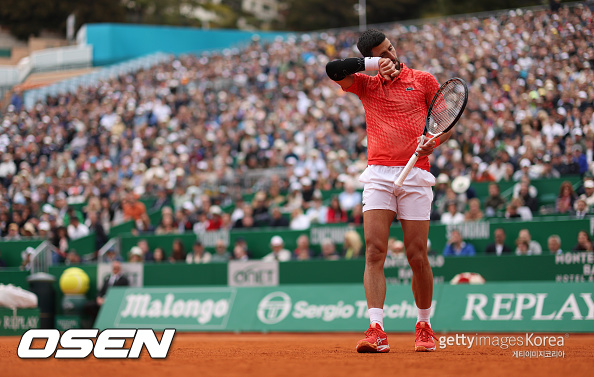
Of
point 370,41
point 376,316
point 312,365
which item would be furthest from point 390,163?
point 312,365

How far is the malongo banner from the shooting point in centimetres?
1034

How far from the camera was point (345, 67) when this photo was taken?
605 cm

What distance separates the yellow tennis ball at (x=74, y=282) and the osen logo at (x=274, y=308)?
13.6ft

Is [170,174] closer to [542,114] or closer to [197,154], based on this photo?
[197,154]

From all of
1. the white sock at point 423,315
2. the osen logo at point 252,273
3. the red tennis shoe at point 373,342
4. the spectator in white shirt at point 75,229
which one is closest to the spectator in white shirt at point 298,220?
the osen logo at point 252,273

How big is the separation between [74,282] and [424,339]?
32.1 ft

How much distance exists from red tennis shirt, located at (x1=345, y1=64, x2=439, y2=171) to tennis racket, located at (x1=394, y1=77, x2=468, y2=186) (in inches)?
4.3

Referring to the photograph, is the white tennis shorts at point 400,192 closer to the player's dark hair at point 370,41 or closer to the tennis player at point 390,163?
the tennis player at point 390,163

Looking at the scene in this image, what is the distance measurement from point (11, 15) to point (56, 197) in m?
39.6

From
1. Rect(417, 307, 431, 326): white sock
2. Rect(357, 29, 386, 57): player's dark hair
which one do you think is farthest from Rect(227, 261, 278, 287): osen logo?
Rect(357, 29, 386, 57): player's dark hair

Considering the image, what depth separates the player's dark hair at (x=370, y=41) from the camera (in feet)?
20.5

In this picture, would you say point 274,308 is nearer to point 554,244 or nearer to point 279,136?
point 554,244

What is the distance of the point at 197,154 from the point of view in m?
22.2

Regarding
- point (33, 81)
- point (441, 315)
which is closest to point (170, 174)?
point (441, 315)
